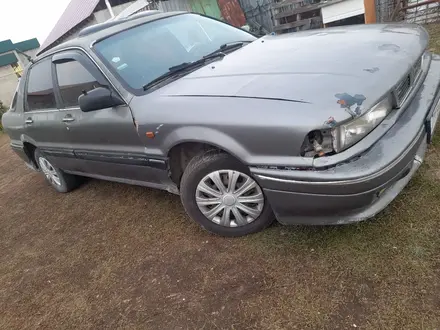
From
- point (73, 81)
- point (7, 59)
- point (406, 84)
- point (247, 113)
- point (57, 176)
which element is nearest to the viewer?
point (247, 113)

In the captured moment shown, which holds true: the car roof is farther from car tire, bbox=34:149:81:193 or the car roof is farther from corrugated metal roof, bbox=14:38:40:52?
corrugated metal roof, bbox=14:38:40:52

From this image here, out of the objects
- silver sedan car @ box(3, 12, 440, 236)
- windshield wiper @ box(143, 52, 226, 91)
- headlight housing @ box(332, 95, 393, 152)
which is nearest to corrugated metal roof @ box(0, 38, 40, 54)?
silver sedan car @ box(3, 12, 440, 236)

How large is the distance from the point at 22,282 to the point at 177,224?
141 cm

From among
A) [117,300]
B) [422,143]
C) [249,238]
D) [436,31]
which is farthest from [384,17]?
[117,300]

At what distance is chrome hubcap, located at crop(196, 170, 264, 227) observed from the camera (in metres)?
2.52

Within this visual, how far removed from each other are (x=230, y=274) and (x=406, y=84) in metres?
1.72

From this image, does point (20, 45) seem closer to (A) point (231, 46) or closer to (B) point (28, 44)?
(B) point (28, 44)

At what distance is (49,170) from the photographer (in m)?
4.64

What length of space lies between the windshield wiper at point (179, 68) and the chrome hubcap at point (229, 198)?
0.87m

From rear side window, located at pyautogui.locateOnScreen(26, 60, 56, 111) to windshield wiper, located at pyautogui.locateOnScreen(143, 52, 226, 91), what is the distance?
1.35m

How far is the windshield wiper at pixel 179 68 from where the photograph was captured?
113 inches

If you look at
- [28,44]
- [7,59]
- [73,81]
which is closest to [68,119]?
[73,81]

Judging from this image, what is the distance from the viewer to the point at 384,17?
8.15 m

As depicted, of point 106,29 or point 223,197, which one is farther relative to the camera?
point 106,29
